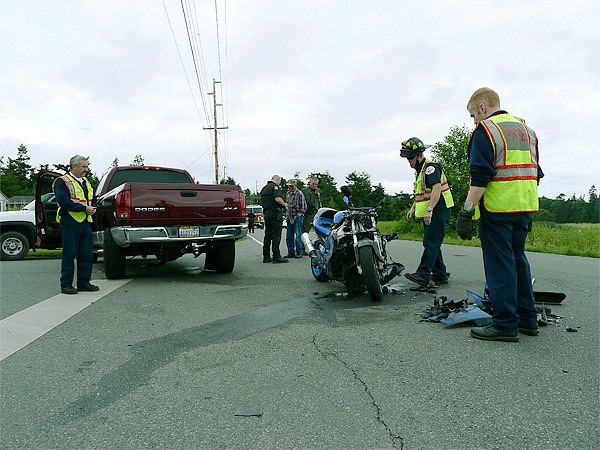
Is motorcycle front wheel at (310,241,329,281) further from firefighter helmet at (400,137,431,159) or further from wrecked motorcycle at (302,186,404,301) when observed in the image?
firefighter helmet at (400,137,431,159)

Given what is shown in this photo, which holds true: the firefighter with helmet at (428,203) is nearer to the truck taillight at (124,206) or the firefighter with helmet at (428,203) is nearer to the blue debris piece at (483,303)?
the blue debris piece at (483,303)

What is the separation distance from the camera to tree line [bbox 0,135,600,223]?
1272 cm

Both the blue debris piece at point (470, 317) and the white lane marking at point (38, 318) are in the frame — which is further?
the blue debris piece at point (470, 317)

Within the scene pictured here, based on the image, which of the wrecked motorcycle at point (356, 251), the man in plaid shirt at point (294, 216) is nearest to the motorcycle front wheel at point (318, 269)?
the wrecked motorcycle at point (356, 251)

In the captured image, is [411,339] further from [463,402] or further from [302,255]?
[302,255]

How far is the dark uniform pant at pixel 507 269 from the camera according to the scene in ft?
13.3

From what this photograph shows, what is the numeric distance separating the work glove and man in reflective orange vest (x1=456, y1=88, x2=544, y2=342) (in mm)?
12

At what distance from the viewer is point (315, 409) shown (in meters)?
2.78

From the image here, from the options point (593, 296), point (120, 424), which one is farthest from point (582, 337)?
point (120, 424)

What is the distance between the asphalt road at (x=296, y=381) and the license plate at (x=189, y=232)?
2.02 meters

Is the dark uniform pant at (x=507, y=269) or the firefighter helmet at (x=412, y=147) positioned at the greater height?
the firefighter helmet at (x=412, y=147)

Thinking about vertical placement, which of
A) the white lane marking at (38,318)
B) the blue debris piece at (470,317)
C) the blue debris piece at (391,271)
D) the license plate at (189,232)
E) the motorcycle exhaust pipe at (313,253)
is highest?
the license plate at (189,232)

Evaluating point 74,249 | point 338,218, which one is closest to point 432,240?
point 338,218

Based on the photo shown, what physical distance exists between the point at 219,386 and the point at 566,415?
6.58ft
